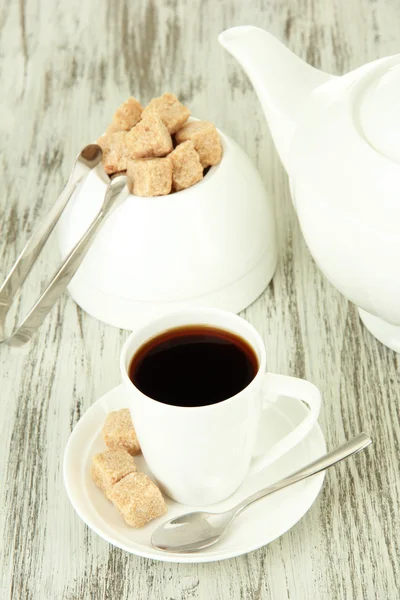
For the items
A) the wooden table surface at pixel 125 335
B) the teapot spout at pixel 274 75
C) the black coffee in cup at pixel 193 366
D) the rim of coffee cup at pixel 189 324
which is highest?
the teapot spout at pixel 274 75

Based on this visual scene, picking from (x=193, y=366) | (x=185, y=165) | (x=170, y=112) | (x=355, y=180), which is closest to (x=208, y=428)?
(x=193, y=366)

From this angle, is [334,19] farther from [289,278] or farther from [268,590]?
[268,590]

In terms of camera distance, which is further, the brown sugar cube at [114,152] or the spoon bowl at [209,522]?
the brown sugar cube at [114,152]

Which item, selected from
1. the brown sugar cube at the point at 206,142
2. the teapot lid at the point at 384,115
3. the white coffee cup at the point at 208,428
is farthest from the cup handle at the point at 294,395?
the brown sugar cube at the point at 206,142

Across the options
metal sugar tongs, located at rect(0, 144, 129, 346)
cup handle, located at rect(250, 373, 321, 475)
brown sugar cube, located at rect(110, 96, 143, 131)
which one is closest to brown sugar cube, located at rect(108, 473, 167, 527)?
cup handle, located at rect(250, 373, 321, 475)

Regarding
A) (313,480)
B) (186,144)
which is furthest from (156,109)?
(313,480)

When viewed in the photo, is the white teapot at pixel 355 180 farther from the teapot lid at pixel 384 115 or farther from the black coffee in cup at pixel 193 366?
the black coffee in cup at pixel 193 366

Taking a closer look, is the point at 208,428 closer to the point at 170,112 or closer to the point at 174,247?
the point at 174,247
